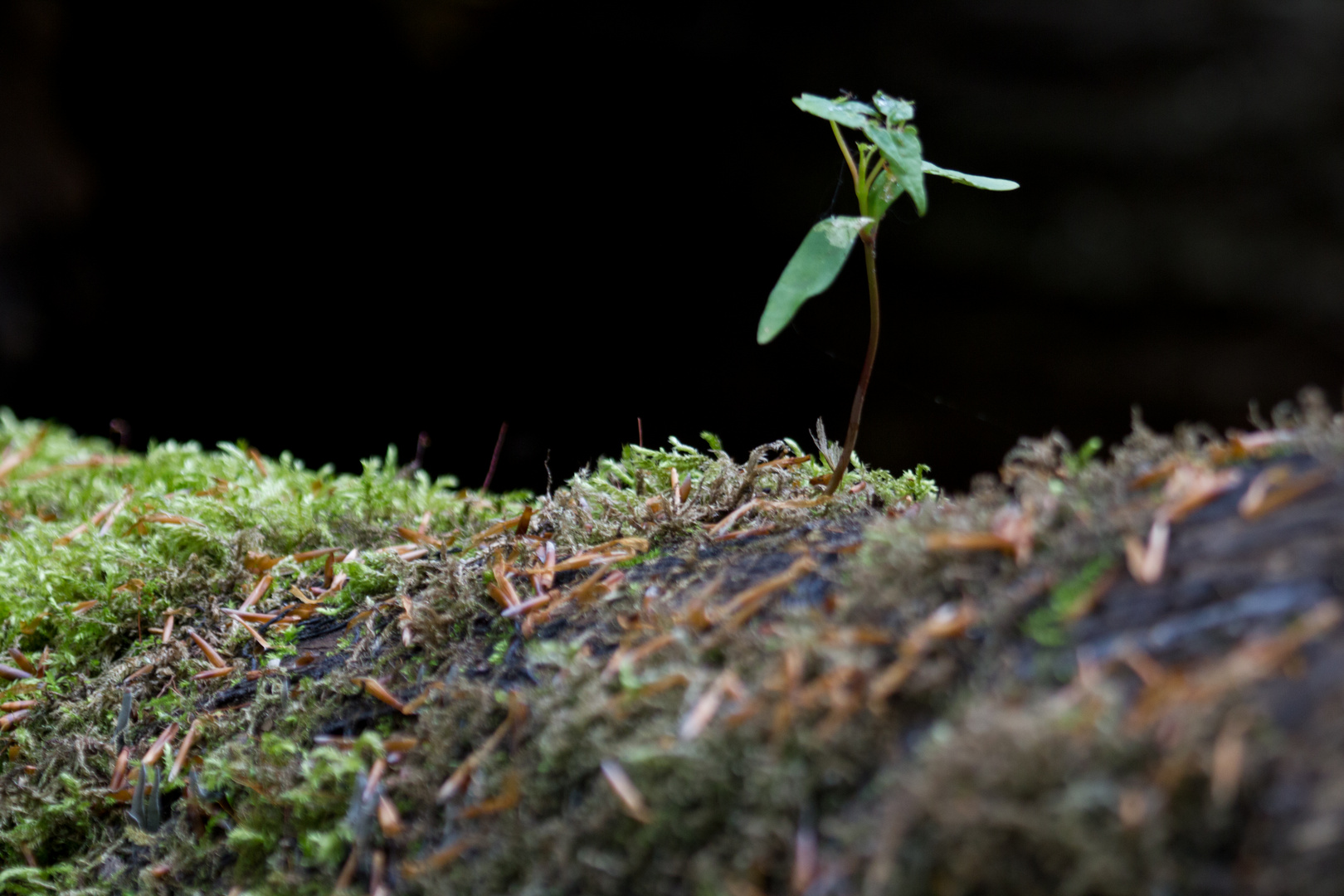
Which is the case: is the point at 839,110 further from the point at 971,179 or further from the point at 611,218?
the point at 611,218

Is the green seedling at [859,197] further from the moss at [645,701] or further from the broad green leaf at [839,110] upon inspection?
the moss at [645,701]

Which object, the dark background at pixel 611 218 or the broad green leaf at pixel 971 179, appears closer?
the broad green leaf at pixel 971 179

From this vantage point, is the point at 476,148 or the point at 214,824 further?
the point at 476,148

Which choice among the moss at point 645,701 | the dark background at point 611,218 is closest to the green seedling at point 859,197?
the moss at point 645,701

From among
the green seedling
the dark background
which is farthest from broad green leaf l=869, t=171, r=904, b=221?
the dark background

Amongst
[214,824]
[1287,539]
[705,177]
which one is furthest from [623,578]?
[705,177]

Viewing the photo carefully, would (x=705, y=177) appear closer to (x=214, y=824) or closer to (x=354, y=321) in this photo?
(x=354, y=321)
